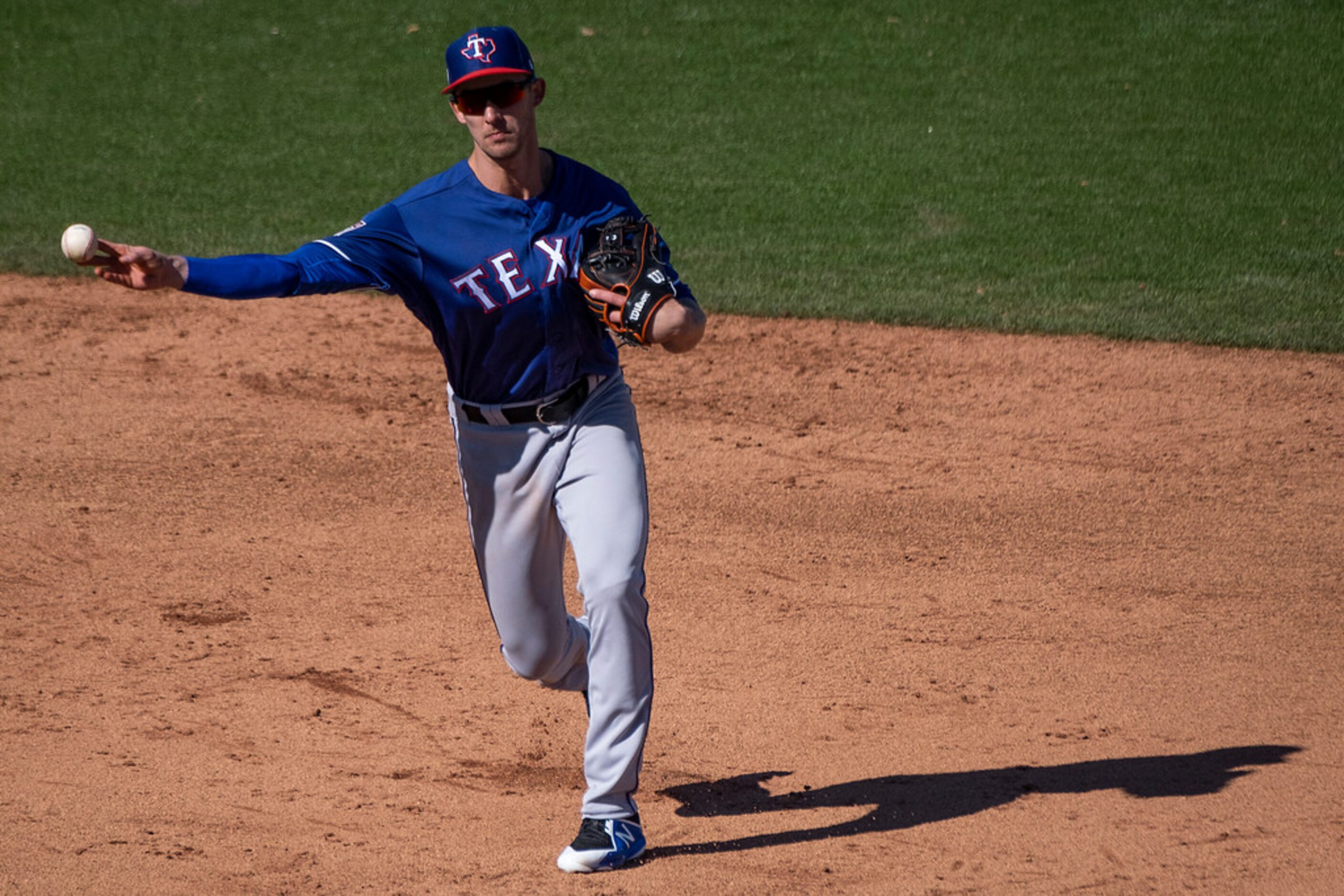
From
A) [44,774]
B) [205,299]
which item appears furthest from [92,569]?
[205,299]

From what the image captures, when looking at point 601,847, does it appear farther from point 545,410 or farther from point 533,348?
point 533,348

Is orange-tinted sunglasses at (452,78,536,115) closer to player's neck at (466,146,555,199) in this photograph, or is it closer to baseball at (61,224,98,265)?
player's neck at (466,146,555,199)

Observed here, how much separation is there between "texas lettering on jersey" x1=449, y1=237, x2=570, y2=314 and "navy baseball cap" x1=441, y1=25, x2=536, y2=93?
474 mm

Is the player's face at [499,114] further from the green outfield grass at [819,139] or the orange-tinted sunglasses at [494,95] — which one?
the green outfield grass at [819,139]

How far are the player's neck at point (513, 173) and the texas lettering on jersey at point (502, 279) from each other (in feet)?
0.61

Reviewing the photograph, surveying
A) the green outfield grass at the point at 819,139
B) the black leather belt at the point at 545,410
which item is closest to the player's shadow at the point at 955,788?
the black leather belt at the point at 545,410

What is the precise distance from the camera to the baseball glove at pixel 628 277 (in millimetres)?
3834

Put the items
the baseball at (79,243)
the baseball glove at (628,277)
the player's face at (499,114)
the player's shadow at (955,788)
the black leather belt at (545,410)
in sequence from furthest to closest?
the player's shadow at (955,788)
the black leather belt at (545,410)
the player's face at (499,114)
the baseball glove at (628,277)
the baseball at (79,243)

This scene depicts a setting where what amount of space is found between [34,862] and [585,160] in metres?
8.32

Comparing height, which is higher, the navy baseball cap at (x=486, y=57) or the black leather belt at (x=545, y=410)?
the navy baseball cap at (x=486, y=57)

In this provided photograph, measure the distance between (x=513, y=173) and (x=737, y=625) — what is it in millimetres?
2148

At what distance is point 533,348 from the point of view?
13.2ft

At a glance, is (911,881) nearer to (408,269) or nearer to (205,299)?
(408,269)

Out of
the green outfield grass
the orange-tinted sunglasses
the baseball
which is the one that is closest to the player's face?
the orange-tinted sunglasses
